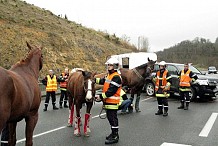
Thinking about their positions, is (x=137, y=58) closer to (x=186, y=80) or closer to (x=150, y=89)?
(x=150, y=89)

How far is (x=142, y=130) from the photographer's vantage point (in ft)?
25.5

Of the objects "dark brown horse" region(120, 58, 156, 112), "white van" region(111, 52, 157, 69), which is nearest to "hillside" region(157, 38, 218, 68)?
"white van" region(111, 52, 157, 69)

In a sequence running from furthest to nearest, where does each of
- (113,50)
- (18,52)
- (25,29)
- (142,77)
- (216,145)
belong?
(113,50) → (25,29) → (18,52) → (142,77) → (216,145)

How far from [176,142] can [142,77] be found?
527cm

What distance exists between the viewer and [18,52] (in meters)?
23.6

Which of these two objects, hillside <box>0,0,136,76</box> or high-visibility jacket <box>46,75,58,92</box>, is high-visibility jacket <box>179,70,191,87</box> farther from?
hillside <box>0,0,136,76</box>

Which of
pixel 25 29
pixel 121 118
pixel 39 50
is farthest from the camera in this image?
pixel 25 29

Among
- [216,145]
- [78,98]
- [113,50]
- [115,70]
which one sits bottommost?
[216,145]

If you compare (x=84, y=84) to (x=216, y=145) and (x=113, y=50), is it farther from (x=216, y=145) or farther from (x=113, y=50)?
(x=113, y=50)

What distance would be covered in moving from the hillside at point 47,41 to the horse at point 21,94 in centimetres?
1670

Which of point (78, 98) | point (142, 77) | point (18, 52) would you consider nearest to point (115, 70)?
point (78, 98)

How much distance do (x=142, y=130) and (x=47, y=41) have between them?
896 inches

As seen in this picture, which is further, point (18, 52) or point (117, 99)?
point (18, 52)

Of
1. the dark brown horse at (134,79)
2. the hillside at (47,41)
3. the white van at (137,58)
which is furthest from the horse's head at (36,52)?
the white van at (137,58)
